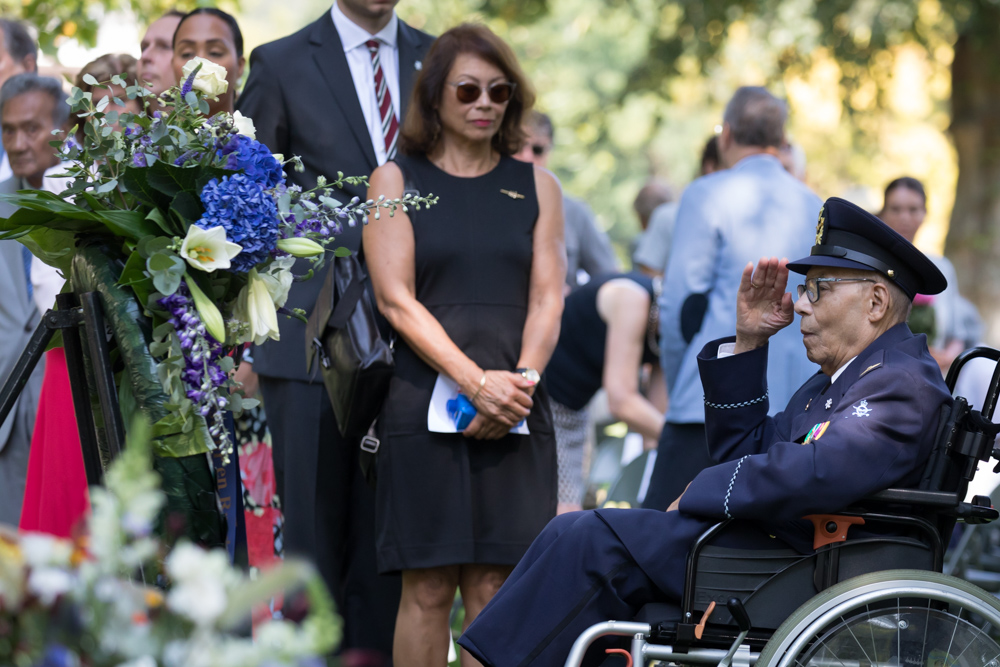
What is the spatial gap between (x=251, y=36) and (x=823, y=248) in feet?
83.6

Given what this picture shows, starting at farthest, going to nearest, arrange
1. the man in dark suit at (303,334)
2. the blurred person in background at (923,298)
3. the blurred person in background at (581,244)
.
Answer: the blurred person in background at (581,244) < the blurred person in background at (923,298) < the man in dark suit at (303,334)

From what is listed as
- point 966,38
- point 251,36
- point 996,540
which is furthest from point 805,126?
point 996,540

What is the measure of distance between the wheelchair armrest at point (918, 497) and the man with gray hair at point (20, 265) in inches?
112

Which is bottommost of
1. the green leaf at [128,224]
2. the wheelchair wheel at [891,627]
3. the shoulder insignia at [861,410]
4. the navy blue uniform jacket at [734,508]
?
the wheelchair wheel at [891,627]

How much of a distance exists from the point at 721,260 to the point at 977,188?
9.32 meters

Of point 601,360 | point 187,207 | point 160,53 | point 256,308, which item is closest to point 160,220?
point 187,207

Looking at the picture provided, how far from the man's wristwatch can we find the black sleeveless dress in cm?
6

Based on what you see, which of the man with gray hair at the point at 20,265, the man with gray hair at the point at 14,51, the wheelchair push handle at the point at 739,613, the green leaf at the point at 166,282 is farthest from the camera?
the man with gray hair at the point at 14,51

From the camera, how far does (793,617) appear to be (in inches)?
101

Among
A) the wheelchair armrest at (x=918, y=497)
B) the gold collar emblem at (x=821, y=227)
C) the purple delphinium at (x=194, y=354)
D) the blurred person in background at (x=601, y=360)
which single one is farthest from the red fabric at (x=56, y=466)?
the blurred person in background at (x=601, y=360)

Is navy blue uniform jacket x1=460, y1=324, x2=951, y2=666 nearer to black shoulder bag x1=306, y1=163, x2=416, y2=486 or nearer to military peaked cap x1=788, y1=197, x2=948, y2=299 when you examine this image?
military peaked cap x1=788, y1=197, x2=948, y2=299

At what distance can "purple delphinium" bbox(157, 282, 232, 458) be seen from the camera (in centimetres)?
241

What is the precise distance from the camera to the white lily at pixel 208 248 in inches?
95.0

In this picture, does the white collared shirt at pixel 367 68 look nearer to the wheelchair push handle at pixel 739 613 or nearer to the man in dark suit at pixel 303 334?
the man in dark suit at pixel 303 334
